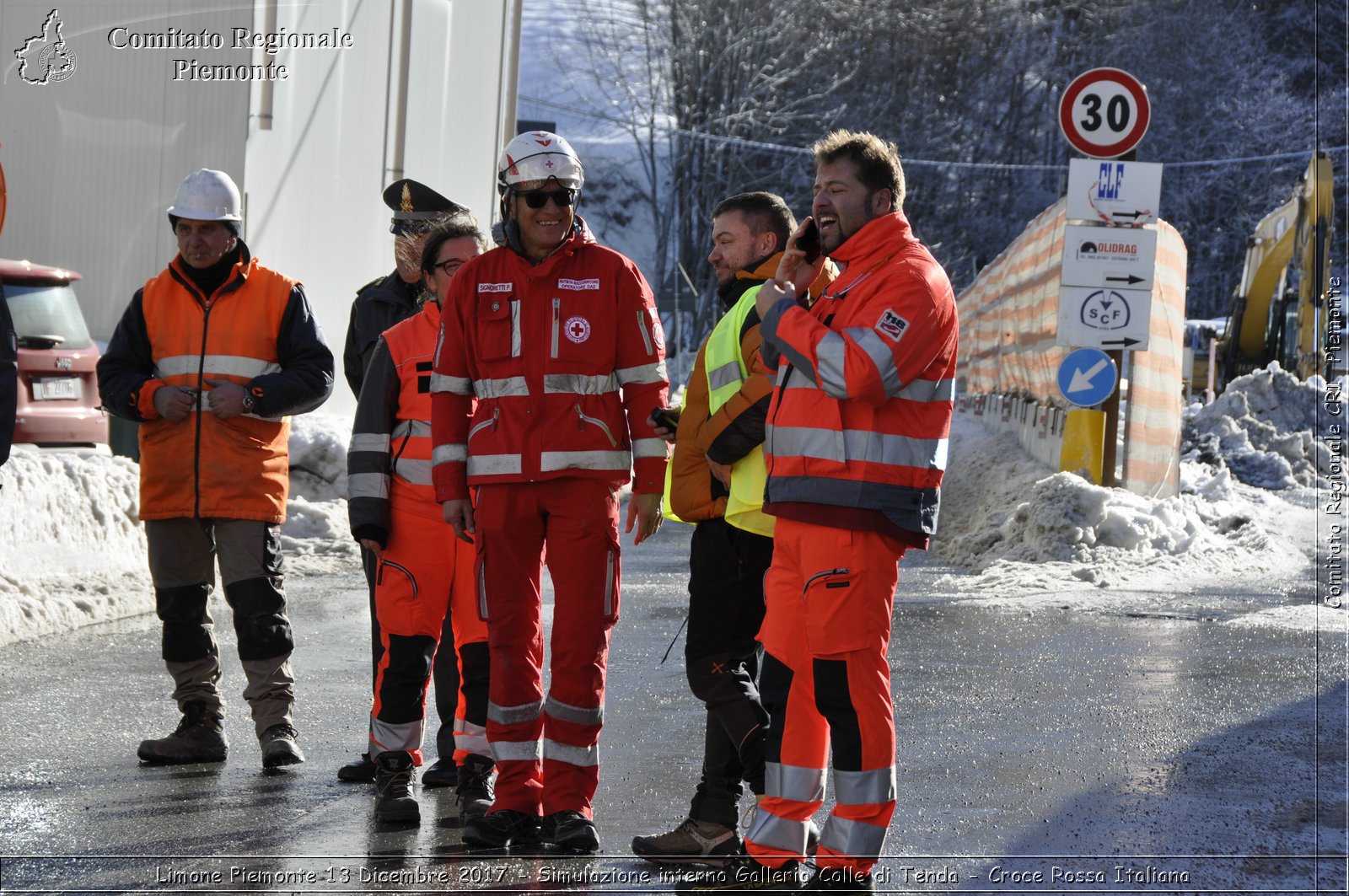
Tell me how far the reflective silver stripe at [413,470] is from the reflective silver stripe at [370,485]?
0.06 m

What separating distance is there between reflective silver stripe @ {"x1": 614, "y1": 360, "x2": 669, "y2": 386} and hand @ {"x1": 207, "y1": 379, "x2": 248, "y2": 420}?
5.54 feet

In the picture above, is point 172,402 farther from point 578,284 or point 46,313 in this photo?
point 46,313

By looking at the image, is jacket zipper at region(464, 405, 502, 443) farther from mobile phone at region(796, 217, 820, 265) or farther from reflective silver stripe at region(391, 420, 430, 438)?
mobile phone at region(796, 217, 820, 265)

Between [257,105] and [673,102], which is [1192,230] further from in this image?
[257,105]

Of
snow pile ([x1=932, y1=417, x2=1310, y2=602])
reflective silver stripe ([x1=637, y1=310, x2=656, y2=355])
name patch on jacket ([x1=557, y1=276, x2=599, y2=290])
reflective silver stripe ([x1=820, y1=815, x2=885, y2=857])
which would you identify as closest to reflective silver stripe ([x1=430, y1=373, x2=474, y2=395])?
name patch on jacket ([x1=557, y1=276, x2=599, y2=290])

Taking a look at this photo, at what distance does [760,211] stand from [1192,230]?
54.6 meters

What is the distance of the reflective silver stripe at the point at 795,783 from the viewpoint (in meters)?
4.88

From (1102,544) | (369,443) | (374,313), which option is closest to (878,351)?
(369,443)

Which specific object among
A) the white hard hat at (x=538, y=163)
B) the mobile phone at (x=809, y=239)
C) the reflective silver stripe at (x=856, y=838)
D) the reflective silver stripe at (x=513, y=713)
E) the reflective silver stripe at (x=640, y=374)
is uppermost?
the white hard hat at (x=538, y=163)

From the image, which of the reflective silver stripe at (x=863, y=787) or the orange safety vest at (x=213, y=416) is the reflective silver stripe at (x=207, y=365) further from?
the reflective silver stripe at (x=863, y=787)

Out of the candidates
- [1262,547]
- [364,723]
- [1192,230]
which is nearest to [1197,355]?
[1192,230]

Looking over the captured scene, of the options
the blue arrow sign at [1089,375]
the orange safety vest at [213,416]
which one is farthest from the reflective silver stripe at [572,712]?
the blue arrow sign at [1089,375]

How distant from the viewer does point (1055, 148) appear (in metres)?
60.1

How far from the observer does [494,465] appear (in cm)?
532
